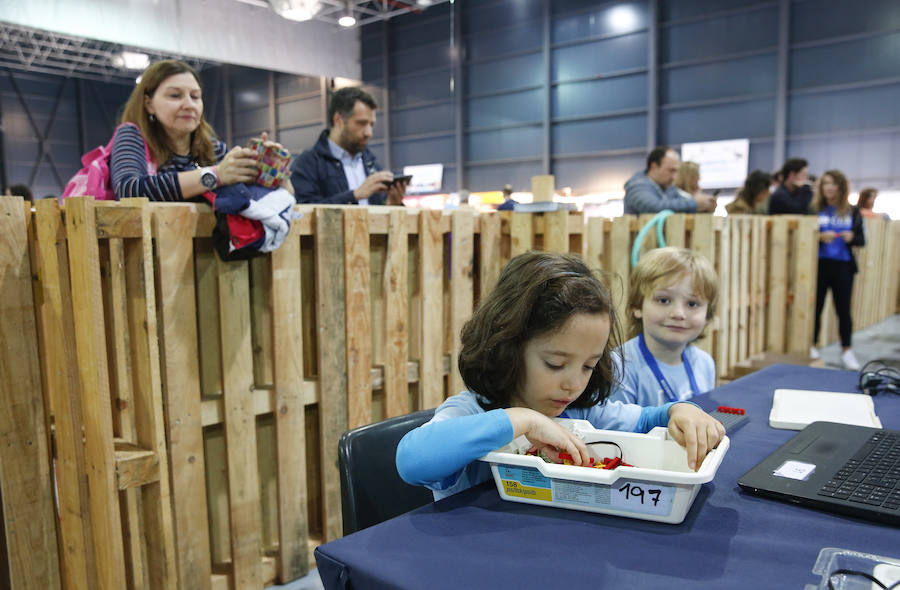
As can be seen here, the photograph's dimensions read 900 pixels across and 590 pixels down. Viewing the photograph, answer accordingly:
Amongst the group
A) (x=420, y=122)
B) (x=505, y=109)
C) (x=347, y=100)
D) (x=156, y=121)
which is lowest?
(x=156, y=121)

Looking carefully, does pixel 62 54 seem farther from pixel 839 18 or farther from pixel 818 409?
pixel 839 18

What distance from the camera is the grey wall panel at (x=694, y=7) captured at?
13328mm

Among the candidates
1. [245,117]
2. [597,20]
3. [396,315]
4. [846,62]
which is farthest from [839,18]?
[396,315]

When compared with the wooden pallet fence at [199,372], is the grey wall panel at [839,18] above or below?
above

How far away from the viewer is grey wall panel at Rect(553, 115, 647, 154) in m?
14.7

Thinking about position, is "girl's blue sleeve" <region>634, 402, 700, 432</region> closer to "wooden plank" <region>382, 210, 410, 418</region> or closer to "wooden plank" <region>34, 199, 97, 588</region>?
"wooden plank" <region>382, 210, 410, 418</region>

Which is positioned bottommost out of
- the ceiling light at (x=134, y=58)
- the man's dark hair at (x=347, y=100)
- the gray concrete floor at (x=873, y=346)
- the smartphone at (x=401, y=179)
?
the gray concrete floor at (x=873, y=346)

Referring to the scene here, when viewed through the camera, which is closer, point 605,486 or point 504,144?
→ point 605,486

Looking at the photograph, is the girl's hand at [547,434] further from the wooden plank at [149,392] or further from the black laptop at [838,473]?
the wooden plank at [149,392]

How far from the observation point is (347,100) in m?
3.52

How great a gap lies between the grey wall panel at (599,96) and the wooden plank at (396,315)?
43.6 feet

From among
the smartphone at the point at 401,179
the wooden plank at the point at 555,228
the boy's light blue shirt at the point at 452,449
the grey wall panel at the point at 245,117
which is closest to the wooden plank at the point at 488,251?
the wooden plank at the point at 555,228

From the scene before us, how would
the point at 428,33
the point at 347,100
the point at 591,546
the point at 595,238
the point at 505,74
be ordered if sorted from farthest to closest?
1. the point at 505,74
2. the point at 428,33
3. the point at 595,238
4. the point at 347,100
5. the point at 591,546

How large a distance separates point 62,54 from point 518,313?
22.6 ft
